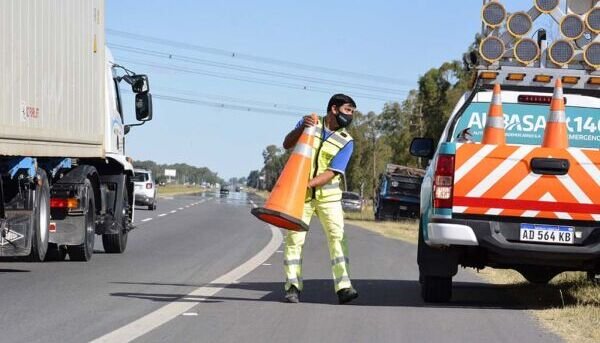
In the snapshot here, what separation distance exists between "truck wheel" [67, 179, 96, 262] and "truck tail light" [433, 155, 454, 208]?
697cm

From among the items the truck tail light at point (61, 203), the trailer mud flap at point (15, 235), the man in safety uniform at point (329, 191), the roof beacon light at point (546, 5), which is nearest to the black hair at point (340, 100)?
the man in safety uniform at point (329, 191)

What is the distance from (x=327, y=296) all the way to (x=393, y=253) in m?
9.18

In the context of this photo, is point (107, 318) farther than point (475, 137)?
No

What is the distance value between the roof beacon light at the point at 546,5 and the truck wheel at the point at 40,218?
21.0 feet

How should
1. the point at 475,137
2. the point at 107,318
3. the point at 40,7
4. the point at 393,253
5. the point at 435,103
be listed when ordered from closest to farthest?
the point at 107,318 < the point at 475,137 < the point at 40,7 < the point at 393,253 < the point at 435,103

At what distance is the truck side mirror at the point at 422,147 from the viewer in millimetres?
11727

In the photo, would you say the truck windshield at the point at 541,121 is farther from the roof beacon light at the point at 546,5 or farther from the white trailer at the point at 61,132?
the white trailer at the point at 61,132

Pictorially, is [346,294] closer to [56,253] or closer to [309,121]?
[309,121]

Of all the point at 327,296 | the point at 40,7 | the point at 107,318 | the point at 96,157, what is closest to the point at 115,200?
the point at 96,157

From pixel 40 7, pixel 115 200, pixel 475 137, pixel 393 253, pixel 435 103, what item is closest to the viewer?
pixel 475 137

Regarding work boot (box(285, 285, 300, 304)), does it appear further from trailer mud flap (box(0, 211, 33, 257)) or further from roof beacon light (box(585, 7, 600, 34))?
roof beacon light (box(585, 7, 600, 34))

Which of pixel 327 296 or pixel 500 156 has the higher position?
pixel 500 156

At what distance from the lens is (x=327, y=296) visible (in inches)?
455

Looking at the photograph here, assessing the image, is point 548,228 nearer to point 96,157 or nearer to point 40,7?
point 40,7
